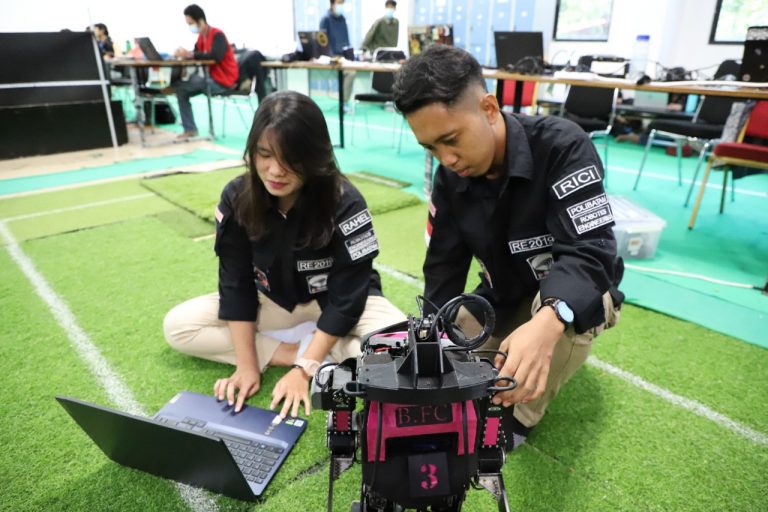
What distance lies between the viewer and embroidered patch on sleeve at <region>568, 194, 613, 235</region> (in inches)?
44.5

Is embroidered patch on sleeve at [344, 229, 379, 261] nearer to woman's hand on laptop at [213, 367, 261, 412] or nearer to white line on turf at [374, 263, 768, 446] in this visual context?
woman's hand on laptop at [213, 367, 261, 412]

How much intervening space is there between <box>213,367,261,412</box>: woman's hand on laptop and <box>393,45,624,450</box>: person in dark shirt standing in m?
0.64

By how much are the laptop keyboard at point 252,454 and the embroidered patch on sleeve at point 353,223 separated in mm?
663

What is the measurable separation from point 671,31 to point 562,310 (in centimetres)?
690

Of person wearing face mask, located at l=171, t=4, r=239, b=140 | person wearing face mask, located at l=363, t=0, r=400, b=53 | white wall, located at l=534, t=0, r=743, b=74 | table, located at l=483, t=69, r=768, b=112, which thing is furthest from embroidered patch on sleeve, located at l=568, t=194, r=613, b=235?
person wearing face mask, located at l=363, t=0, r=400, b=53

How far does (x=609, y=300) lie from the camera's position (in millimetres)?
1301

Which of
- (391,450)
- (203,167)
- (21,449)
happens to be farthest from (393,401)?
(203,167)

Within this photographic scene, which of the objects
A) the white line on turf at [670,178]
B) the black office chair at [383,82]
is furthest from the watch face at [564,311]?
the black office chair at [383,82]

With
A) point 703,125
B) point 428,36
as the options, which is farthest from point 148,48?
point 703,125

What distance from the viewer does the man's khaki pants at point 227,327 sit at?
A: 5.59ft

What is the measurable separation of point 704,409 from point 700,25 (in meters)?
6.34

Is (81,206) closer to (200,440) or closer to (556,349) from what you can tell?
(200,440)

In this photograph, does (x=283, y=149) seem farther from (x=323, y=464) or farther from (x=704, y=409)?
(x=704, y=409)

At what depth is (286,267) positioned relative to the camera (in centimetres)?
161
